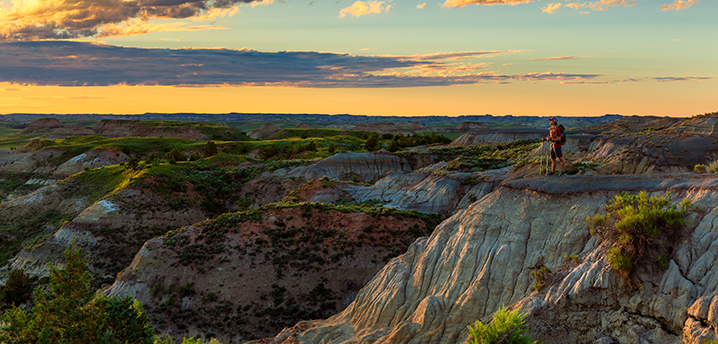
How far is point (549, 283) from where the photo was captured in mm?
15211

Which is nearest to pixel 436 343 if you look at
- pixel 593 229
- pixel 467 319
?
pixel 467 319

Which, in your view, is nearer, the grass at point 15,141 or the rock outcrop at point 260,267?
the rock outcrop at point 260,267

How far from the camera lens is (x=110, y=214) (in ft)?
172

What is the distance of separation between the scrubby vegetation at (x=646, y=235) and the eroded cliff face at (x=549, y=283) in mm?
288

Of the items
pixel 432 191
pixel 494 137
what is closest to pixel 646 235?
pixel 432 191

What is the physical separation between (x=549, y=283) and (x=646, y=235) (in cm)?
342

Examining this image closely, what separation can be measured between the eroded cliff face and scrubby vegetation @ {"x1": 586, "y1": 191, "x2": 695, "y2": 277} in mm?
288

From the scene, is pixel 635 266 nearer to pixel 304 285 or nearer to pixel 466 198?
pixel 304 285

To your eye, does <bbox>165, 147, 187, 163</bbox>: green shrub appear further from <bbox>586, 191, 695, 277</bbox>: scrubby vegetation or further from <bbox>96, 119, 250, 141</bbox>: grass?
<bbox>96, 119, 250, 141</bbox>: grass

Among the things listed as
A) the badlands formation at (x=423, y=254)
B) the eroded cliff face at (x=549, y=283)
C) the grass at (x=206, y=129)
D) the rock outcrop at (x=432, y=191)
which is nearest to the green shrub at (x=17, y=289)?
the badlands formation at (x=423, y=254)

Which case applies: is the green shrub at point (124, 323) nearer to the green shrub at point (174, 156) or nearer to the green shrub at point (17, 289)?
the green shrub at point (17, 289)

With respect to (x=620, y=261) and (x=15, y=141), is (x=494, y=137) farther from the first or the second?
(x=15, y=141)

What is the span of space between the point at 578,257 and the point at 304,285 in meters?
24.2

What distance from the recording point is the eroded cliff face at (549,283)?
493 inches
